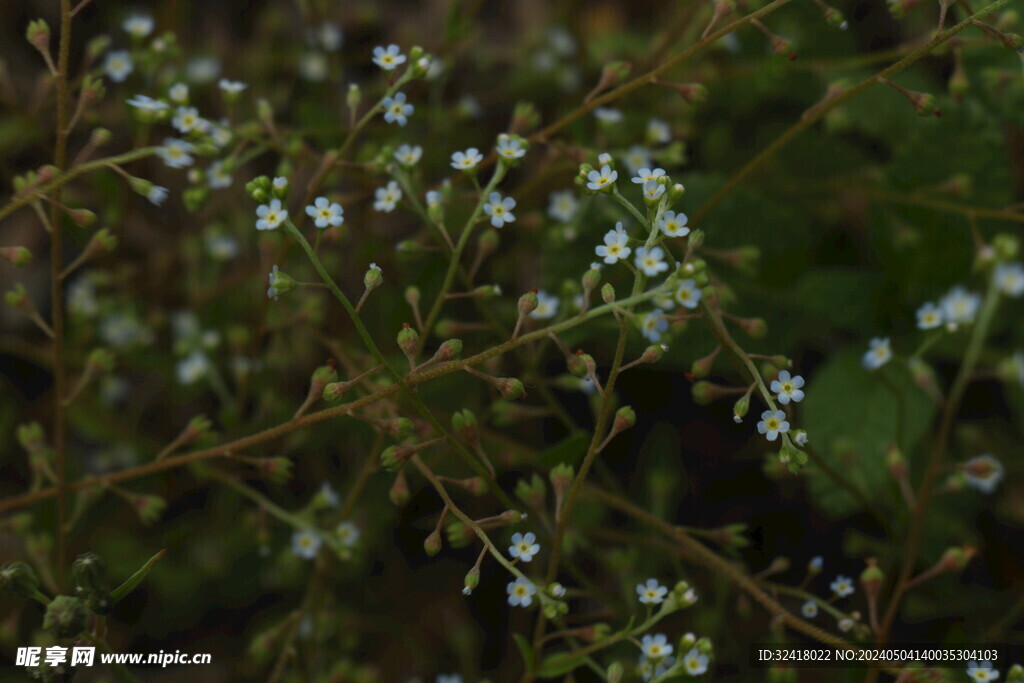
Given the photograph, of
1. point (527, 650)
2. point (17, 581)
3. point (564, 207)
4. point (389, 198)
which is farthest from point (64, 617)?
point (564, 207)

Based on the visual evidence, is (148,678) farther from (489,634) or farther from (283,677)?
(489,634)

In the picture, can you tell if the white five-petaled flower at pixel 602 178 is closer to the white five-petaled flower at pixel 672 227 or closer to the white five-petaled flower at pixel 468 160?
A: the white five-petaled flower at pixel 672 227

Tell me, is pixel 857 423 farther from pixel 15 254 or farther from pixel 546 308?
pixel 15 254

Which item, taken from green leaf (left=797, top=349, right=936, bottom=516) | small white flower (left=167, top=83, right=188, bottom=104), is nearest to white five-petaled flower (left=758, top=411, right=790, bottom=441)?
green leaf (left=797, top=349, right=936, bottom=516)

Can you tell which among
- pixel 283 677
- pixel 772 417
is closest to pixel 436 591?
pixel 283 677

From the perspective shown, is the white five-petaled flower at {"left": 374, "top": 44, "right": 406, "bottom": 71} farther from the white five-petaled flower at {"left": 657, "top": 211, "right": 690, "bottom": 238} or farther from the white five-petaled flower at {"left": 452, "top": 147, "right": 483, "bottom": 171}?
the white five-petaled flower at {"left": 657, "top": 211, "right": 690, "bottom": 238}

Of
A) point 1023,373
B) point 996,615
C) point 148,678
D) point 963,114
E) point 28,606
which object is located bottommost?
point 148,678
